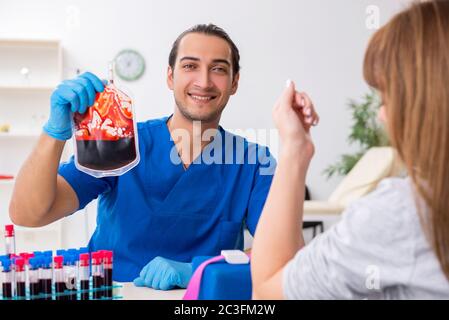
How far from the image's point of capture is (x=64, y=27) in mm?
4191

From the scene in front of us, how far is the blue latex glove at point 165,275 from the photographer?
101 centimetres

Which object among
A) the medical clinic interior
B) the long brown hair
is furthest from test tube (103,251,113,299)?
the long brown hair

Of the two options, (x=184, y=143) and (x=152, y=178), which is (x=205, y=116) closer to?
(x=184, y=143)

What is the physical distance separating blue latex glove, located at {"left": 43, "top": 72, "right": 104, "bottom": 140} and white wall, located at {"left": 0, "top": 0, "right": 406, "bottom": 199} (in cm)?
318

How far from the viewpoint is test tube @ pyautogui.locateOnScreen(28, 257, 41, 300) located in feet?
2.87

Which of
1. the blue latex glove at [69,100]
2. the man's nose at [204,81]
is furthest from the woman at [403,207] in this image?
the man's nose at [204,81]

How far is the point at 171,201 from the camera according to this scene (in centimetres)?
132

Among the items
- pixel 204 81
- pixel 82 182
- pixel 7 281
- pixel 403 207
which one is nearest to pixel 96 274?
pixel 7 281

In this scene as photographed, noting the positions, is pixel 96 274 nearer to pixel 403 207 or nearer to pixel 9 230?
pixel 9 230

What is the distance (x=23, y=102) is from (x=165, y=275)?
3.29 m

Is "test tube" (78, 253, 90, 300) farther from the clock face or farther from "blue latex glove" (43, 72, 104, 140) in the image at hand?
the clock face
